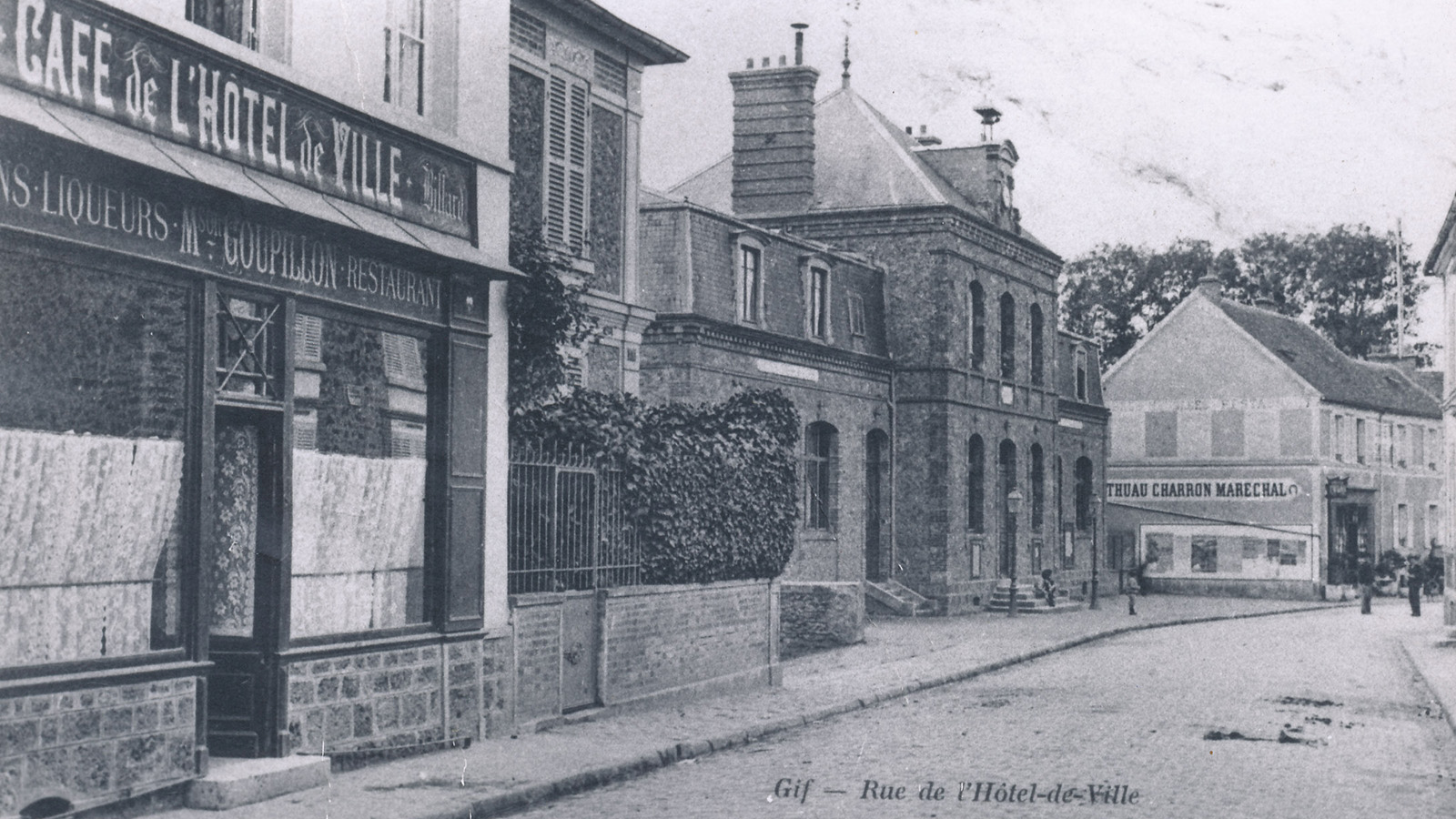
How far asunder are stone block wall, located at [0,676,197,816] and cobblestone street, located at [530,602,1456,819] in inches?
85.1

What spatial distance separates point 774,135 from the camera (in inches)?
1383

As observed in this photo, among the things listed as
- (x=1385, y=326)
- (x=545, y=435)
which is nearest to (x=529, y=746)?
(x=545, y=435)

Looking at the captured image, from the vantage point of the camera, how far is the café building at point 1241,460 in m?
48.3

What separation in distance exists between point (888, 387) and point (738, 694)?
18090 mm

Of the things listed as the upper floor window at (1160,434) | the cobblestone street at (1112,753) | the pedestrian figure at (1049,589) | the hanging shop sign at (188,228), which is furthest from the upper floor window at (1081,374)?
the hanging shop sign at (188,228)

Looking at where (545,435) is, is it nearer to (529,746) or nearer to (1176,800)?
(529,746)

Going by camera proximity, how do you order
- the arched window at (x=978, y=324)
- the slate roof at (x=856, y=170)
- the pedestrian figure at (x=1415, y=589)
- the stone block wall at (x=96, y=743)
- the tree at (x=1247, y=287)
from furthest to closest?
1. the tree at (x=1247, y=287)
2. the arched window at (x=978, y=324)
3. the slate roof at (x=856, y=170)
4. the pedestrian figure at (x=1415, y=589)
5. the stone block wall at (x=96, y=743)

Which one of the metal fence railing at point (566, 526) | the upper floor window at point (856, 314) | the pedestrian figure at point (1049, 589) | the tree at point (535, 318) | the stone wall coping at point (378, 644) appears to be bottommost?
the pedestrian figure at point (1049, 589)

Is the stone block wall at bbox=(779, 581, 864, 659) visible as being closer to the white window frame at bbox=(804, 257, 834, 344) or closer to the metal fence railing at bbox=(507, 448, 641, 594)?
the white window frame at bbox=(804, 257, 834, 344)

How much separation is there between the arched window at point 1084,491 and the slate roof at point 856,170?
8828 mm

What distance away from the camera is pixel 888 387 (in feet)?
114

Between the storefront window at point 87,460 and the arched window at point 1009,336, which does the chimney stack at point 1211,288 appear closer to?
the arched window at point 1009,336

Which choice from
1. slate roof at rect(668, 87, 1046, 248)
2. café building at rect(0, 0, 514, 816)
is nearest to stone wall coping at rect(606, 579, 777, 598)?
café building at rect(0, 0, 514, 816)

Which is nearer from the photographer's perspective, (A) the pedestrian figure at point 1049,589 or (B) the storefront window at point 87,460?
(B) the storefront window at point 87,460
